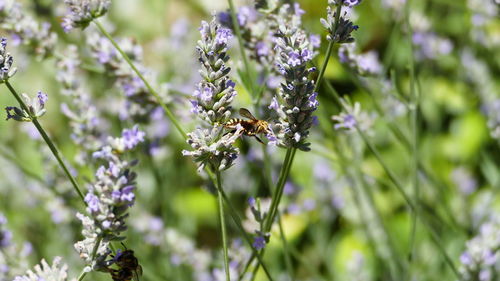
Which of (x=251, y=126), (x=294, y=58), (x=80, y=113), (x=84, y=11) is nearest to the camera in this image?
(x=294, y=58)

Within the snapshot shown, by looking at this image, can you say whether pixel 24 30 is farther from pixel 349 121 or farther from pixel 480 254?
pixel 480 254

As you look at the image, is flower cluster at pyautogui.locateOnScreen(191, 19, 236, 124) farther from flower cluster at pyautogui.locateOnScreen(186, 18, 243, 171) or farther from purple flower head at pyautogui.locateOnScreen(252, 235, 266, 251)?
purple flower head at pyautogui.locateOnScreen(252, 235, 266, 251)

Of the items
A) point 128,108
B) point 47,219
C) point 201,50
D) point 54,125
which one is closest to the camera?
point 201,50

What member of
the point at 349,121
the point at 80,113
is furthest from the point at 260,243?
the point at 80,113

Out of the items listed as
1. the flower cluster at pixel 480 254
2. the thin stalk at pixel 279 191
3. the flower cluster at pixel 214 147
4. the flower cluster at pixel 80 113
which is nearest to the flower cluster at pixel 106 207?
the flower cluster at pixel 214 147

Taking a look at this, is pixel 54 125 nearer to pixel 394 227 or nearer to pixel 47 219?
pixel 47 219

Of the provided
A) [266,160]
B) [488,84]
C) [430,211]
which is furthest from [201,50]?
[488,84]
